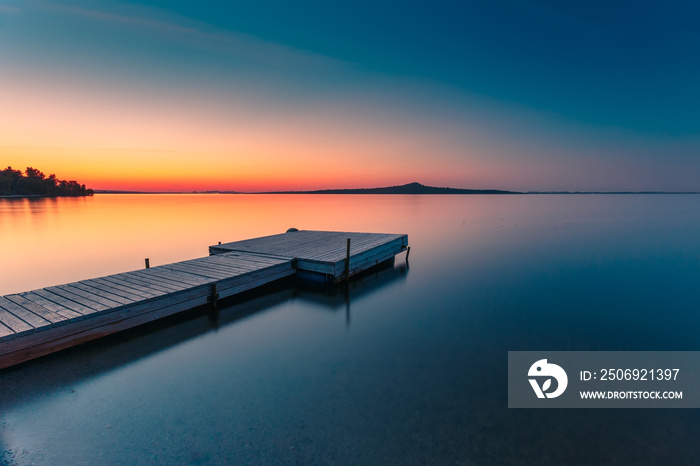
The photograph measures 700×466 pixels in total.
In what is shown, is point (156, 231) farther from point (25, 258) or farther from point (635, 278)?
point (635, 278)

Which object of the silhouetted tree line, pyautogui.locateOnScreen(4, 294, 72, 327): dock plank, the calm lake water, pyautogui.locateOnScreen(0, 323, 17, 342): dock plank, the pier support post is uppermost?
the silhouetted tree line

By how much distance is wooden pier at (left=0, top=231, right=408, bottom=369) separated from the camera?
673cm

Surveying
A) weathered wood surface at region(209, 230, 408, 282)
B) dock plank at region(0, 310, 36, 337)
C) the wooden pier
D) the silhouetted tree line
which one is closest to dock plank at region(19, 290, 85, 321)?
the wooden pier

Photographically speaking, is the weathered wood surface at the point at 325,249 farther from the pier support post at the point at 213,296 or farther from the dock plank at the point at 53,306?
the dock plank at the point at 53,306

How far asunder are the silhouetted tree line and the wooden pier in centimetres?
12709

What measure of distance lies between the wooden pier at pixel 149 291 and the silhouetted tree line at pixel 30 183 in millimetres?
127092

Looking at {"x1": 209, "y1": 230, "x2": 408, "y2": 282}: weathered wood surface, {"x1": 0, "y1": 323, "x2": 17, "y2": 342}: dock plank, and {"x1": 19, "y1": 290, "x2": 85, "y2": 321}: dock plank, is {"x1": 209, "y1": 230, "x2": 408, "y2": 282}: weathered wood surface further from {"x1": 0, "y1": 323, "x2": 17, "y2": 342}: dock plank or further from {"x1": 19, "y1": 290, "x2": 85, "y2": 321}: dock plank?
{"x1": 0, "y1": 323, "x2": 17, "y2": 342}: dock plank

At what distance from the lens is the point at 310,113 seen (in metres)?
31.2

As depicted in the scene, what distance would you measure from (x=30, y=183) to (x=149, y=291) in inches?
5615

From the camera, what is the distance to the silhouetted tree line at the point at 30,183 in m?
97.5

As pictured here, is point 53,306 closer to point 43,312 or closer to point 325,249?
point 43,312

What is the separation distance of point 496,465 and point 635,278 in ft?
56.1

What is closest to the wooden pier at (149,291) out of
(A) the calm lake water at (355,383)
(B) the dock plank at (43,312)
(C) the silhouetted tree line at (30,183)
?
(B) the dock plank at (43,312)

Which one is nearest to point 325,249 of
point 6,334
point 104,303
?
point 104,303
